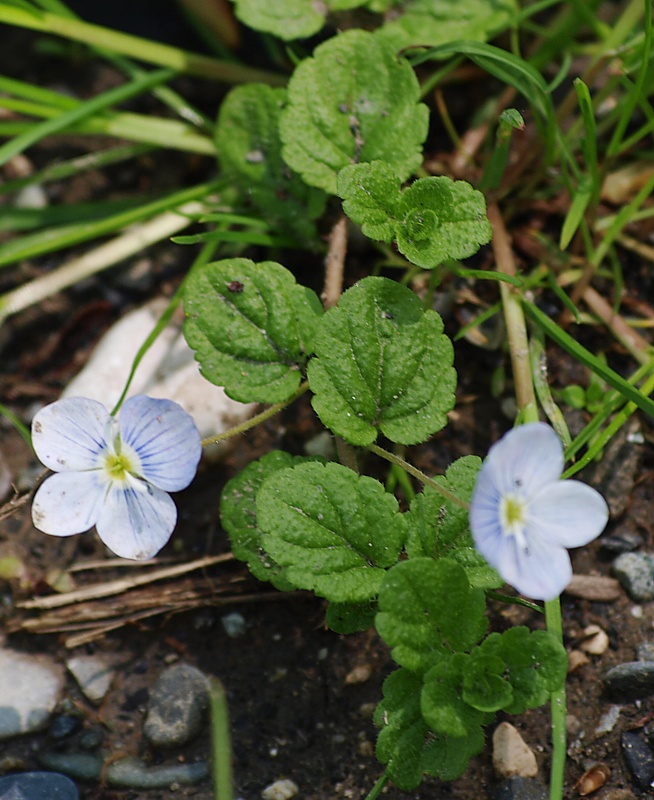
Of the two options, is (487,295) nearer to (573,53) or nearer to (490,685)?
(573,53)

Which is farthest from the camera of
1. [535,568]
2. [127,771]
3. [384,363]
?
[127,771]

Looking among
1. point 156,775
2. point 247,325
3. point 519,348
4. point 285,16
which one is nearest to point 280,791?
point 156,775

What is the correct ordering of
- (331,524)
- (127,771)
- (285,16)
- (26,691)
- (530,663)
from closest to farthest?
(530,663), (331,524), (127,771), (26,691), (285,16)

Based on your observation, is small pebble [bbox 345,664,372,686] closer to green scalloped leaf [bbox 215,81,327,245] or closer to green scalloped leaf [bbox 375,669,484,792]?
green scalloped leaf [bbox 375,669,484,792]

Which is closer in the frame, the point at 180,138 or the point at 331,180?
the point at 331,180

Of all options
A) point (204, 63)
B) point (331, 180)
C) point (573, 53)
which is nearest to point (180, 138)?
point (204, 63)

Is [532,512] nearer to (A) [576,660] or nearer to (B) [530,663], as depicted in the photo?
(B) [530,663]
